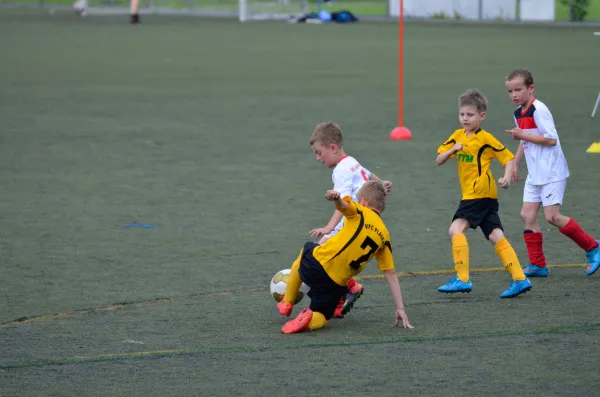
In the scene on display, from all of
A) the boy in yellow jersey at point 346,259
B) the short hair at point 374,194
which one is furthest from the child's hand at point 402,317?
the short hair at point 374,194

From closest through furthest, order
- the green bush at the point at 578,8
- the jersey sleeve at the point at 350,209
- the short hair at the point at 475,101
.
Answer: the jersey sleeve at the point at 350,209, the short hair at the point at 475,101, the green bush at the point at 578,8

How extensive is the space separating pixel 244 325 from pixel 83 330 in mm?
994

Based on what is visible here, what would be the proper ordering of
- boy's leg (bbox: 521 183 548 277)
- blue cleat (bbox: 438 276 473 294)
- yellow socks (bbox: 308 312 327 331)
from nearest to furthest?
yellow socks (bbox: 308 312 327 331), blue cleat (bbox: 438 276 473 294), boy's leg (bbox: 521 183 548 277)

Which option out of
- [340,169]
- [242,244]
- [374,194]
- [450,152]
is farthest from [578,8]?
[374,194]

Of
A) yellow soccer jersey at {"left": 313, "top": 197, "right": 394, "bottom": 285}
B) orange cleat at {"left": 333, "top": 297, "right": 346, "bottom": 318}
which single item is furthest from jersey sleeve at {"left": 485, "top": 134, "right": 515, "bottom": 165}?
orange cleat at {"left": 333, "top": 297, "right": 346, "bottom": 318}

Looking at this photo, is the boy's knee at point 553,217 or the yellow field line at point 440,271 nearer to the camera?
the boy's knee at point 553,217

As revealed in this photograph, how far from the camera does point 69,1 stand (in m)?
62.2

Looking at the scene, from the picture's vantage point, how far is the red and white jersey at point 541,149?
324 inches

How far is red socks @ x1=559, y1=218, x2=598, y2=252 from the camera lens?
853 cm

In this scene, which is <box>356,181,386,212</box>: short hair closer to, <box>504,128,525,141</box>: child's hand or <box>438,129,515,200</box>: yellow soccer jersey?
<box>438,129,515,200</box>: yellow soccer jersey

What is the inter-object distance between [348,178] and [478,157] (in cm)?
104

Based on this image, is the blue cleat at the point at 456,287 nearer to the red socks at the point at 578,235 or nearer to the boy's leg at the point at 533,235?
the boy's leg at the point at 533,235

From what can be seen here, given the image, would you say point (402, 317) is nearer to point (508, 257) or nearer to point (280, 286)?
point (280, 286)

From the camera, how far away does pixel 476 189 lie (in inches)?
315
